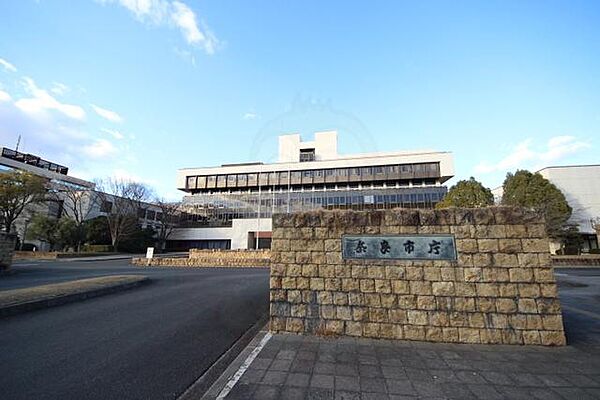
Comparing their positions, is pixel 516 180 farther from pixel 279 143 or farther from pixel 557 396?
pixel 279 143

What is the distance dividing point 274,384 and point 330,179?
48524 mm

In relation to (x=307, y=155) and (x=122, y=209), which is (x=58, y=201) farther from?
(x=307, y=155)

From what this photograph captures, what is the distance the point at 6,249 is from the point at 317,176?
1681 inches

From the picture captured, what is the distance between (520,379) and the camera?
3.32m

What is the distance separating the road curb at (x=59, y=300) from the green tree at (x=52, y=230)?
28.0 metres

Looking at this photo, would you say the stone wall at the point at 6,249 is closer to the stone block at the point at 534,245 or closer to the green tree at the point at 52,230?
the green tree at the point at 52,230

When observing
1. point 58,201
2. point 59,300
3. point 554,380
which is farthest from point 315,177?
point 554,380

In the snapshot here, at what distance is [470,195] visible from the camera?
25.3 metres

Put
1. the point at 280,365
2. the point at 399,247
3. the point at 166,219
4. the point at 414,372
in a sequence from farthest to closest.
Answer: the point at 166,219 → the point at 399,247 → the point at 280,365 → the point at 414,372

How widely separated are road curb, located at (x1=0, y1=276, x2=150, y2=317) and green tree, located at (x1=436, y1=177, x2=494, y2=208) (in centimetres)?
2623

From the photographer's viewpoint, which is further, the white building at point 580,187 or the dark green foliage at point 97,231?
the dark green foliage at point 97,231

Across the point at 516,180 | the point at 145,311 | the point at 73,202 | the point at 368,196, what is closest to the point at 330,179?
the point at 368,196

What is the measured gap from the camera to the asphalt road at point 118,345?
10.3 ft

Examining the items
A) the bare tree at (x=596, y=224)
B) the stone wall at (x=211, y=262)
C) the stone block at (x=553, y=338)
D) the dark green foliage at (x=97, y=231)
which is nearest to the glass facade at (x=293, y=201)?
the dark green foliage at (x=97, y=231)
